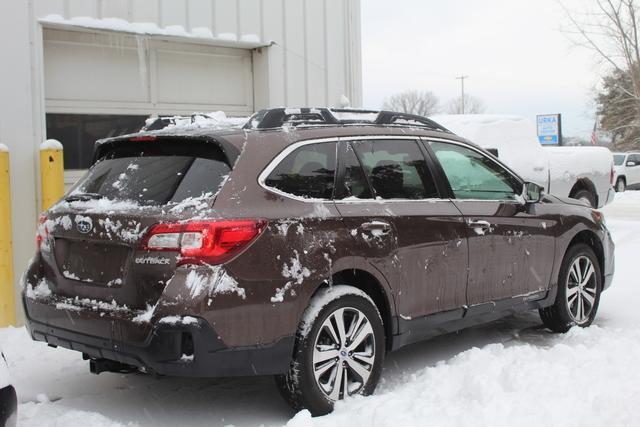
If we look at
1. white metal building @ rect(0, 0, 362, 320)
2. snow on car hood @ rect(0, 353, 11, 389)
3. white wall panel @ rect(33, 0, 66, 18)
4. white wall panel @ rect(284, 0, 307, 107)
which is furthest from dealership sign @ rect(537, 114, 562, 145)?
snow on car hood @ rect(0, 353, 11, 389)

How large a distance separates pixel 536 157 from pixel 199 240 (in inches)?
372

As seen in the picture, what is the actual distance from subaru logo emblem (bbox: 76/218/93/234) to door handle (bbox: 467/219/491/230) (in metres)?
2.55

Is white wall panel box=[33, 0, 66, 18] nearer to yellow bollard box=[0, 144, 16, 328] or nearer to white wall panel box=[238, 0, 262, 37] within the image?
yellow bollard box=[0, 144, 16, 328]

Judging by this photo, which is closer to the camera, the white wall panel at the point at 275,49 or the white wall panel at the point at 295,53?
the white wall panel at the point at 275,49

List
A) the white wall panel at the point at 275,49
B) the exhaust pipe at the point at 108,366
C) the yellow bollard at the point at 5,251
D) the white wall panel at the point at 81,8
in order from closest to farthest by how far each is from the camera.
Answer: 1. the exhaust pipe at the point at 108,366
2. the yellow bollard at the point at 5,251
3. the white wall panel at the point at 81,8
4. the white wall panel at the point at 275,49

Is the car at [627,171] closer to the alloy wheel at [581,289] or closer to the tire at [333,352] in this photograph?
the alloy wheel at [581,289]

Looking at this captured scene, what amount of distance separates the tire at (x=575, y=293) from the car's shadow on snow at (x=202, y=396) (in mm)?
843

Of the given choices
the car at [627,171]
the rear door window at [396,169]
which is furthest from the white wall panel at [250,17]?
the car at [627,171]

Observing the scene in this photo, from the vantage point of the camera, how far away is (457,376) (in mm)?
4445

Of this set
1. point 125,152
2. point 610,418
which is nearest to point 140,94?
point 125,152

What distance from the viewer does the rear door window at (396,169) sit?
4660 mm

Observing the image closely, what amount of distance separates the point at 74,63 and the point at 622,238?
8.73 meters

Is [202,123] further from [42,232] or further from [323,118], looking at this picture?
[42,232]

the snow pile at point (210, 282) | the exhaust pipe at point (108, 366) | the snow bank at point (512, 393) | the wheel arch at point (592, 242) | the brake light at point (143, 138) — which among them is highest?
the brake light at point (143, 138)
